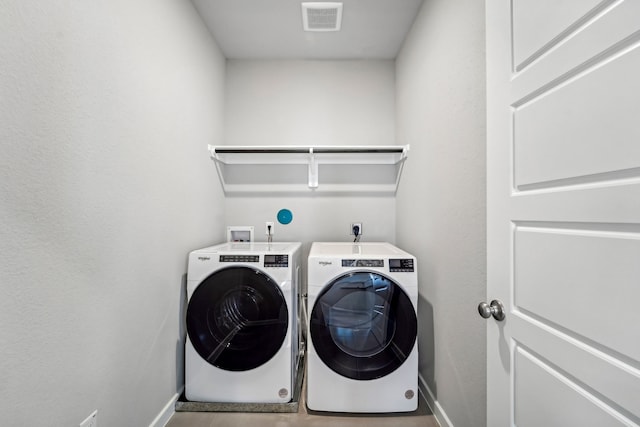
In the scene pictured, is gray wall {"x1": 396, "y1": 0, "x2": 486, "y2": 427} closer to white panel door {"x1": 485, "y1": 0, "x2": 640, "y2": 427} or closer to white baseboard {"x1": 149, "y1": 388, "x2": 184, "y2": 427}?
white panel door {"x1": 485, "y1": 0, "x2": 640, "y2": 427}

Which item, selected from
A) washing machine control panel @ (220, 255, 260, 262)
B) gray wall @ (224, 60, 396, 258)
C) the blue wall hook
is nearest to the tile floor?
washing machine control panel @ (220, 255, 260, 262)

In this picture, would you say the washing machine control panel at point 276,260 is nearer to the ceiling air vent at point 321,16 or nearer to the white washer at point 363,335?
the white washer at point 363,335

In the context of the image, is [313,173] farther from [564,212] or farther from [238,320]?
[564,212]

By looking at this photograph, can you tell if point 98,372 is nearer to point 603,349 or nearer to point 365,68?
point 603,349

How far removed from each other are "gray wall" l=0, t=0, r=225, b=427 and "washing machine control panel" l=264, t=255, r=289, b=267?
0.56 meters

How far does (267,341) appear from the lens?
5.40 feet

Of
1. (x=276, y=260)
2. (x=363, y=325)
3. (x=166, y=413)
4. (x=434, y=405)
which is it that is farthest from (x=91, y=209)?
(x=434, y=405)

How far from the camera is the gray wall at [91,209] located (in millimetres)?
829

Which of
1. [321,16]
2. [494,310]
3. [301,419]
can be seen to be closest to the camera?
[494,310]

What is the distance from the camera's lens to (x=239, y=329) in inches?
Answer: 65.0

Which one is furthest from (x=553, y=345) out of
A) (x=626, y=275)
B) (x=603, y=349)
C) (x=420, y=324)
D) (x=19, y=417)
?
(x=19, y=417)

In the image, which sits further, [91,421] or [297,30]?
[297,30]

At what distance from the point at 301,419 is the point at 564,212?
1682mm

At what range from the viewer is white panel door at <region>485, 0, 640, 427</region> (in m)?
0.56
